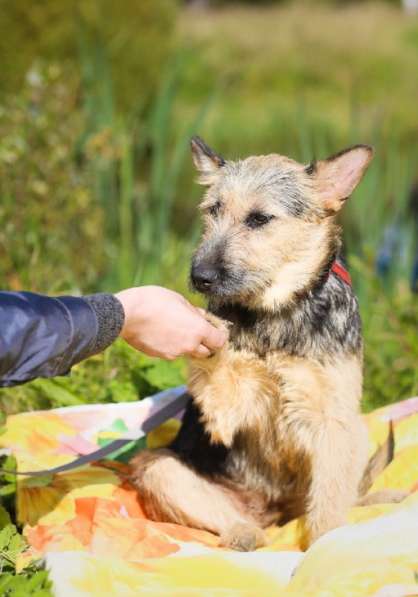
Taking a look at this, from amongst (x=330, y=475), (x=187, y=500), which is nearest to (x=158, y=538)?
(x=187, y=500)

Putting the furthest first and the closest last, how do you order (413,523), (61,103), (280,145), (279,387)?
(280,145), (61,103), (279,387), (413,523)

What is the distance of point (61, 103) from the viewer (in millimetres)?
6312

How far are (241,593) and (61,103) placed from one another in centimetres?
436

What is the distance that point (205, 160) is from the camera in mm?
3584

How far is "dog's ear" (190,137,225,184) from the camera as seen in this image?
11.7 ft

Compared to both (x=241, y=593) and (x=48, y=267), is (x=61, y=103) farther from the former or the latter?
(x=241, y=593)

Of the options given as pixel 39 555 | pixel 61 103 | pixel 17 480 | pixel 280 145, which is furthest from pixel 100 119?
pixel 280 145

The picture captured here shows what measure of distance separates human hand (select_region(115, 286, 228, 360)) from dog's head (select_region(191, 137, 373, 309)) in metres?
0.24

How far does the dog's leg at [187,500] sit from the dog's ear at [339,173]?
112 cm

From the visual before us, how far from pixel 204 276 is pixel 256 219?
13.2 inches

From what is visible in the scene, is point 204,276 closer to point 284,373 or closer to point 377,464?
point 284,373

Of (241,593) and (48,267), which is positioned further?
(48,267)

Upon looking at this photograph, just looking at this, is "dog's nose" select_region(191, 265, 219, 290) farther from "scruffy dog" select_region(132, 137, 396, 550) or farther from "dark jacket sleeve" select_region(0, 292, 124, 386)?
"dark jacket sleeve" select_region(0, 292, 124, 386)

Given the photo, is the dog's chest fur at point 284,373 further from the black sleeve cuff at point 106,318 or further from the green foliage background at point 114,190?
the green foliage background at point 114,190
